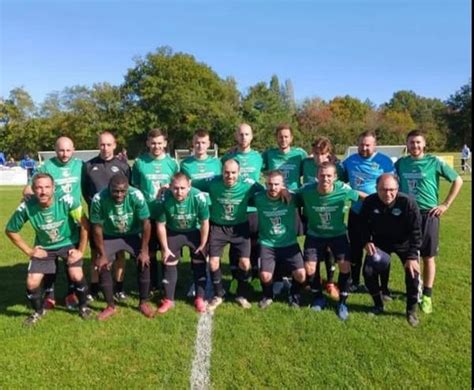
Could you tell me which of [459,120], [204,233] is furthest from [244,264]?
[459,120]

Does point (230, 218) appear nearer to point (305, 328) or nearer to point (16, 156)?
point (305, 328)

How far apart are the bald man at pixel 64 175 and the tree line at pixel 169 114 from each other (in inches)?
1776

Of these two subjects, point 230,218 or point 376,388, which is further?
point 230,218

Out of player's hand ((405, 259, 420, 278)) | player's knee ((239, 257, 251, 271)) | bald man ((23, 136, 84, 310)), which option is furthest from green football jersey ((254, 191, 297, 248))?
bald man ((23, 136, 84, 310))

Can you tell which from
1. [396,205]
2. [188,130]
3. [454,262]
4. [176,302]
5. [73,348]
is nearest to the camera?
[73,348]

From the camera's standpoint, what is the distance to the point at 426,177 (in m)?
4.98

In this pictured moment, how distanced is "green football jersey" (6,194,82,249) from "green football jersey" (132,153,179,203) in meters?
0.81

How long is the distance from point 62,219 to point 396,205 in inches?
140

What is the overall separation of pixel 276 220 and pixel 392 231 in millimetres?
1271

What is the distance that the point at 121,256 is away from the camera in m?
5.43

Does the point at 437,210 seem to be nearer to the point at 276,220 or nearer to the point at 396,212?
the point at 396,212

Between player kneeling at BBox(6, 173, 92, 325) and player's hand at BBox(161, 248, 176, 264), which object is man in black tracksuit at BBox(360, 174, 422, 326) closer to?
player's hand at BBox(161, 248, 176, 264)

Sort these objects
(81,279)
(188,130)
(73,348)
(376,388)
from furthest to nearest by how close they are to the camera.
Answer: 1. (188,130)
2. (81,279)
3. (73,348)
4. (376,388)

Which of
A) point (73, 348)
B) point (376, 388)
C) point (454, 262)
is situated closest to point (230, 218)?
point (73, 348)
